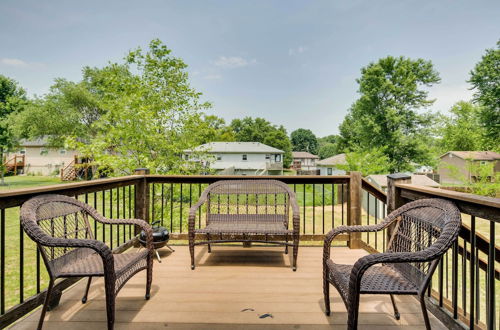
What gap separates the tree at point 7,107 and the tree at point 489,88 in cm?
2957

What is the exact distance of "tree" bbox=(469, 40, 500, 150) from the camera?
13.9m

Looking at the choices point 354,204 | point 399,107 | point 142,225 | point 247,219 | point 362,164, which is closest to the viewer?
point 142,225

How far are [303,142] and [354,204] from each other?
66.0 meters

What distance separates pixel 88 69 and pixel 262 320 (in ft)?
94.1

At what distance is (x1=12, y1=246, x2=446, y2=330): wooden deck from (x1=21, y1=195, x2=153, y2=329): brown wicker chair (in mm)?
182

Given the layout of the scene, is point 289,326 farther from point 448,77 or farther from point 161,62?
point 448,77

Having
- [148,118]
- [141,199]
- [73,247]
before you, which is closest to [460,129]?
[148,118]

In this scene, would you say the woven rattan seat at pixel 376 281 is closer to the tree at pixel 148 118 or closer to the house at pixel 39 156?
the tree at pixel 148 118

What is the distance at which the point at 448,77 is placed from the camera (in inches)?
808

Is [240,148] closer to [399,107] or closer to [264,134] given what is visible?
[399,107]

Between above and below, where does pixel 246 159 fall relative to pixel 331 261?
above

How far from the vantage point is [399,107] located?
66.9ft

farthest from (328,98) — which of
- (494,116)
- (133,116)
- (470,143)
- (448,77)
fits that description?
(133,116)

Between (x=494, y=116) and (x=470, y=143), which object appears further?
(x=470, y=143)
